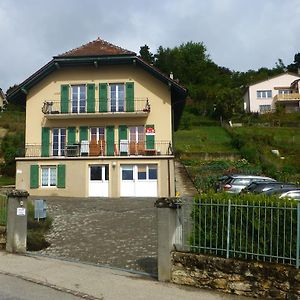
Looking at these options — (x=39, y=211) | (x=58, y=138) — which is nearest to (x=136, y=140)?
(x=58, y=138)

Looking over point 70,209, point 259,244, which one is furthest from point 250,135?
point 259,244

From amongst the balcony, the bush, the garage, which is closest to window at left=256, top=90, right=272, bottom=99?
the balcony

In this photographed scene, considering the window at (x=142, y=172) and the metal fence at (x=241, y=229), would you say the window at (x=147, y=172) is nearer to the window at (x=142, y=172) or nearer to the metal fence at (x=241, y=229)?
the window at (x=142, y=172)

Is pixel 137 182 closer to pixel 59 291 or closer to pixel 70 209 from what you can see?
pixel 70 209

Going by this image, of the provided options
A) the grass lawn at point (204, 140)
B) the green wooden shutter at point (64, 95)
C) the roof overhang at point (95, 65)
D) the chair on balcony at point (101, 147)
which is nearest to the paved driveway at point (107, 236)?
the chair on balcony at point (101, 147)

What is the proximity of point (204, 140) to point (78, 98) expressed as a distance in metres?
22.1

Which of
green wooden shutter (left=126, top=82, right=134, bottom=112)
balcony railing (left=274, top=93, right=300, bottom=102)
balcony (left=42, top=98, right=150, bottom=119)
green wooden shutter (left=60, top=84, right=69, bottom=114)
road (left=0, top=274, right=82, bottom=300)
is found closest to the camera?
road (left=0, top=274, right=82, bottom=300)

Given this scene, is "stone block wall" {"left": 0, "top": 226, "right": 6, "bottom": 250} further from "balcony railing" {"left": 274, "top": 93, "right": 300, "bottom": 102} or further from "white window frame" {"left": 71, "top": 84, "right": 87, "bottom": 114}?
"balcony railing" {"left": 274, "top": 93, "right": 300, "bottom": 102}

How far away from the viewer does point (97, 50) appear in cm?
3197

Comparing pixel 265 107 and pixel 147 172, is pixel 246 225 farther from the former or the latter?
pixel 265 107

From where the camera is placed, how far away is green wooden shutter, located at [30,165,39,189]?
2942 cm

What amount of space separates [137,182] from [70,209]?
832cm

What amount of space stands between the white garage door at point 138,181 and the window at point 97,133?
301 cm

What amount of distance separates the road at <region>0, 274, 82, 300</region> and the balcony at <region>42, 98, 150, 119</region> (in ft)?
71.2
